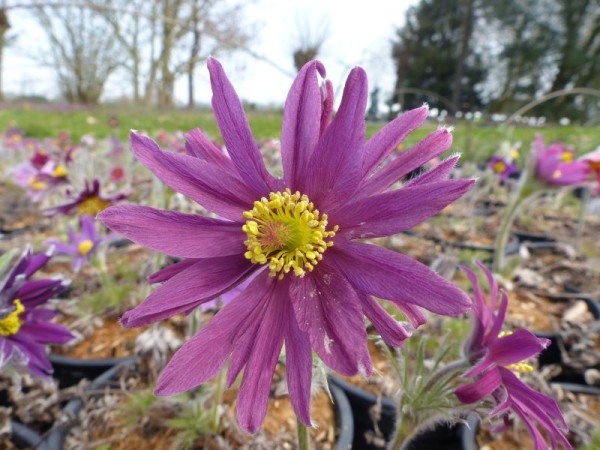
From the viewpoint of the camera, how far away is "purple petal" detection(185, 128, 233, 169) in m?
0.77

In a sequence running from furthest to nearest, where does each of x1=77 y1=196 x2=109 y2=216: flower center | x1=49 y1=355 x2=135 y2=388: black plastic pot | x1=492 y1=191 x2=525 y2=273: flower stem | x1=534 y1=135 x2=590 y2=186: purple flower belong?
x1=492 y1=191 x2=525 y2=273: flower stem
x1=534 y1=135 x2=590 y2=186: purple flower
x1=77 y1=196 x2=109 y2=216: flower center
x1=49 y1=355 x2=135 y2=388: black plastic pot

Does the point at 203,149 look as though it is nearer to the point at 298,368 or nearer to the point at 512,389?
the point at 298,368

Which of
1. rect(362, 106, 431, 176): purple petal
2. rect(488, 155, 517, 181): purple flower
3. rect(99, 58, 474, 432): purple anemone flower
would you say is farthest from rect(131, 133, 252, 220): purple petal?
rect(488, 155, 517, 181): purple flower

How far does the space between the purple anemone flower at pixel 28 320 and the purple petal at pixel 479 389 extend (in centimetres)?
101

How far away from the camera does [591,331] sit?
1909 mm

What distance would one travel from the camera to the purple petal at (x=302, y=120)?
72cm

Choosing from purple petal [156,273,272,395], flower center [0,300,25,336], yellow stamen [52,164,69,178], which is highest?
yellow stamen [52,164,69,178]

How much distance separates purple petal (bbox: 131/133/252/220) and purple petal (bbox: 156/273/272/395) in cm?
15

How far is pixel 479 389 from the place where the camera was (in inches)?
30.7

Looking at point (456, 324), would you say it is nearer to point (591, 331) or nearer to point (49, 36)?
point (591, 331)

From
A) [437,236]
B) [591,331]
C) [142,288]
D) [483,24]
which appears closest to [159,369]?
[142,288]

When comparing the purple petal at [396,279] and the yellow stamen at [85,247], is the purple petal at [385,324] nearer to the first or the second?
the purple petal at [396,279]

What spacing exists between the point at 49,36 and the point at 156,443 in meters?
24.4

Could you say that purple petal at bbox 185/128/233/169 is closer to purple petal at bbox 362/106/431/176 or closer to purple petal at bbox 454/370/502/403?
purple petal at bbox 362/106/431/176
